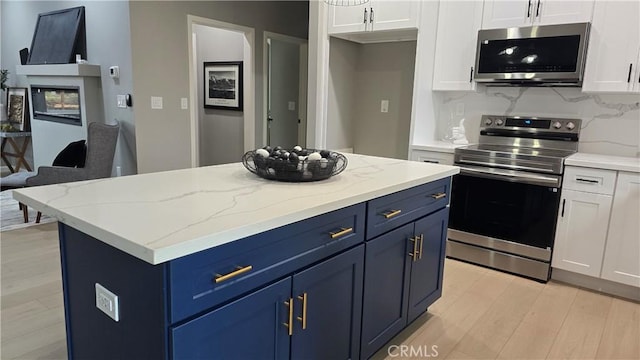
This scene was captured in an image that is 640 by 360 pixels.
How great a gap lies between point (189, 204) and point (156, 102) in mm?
3302

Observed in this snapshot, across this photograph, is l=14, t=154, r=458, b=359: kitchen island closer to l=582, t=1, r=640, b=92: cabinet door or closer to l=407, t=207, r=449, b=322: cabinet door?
l=407, t=207, r=449, b=322: cabinet door

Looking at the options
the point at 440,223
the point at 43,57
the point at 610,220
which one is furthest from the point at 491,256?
the point at 43,57

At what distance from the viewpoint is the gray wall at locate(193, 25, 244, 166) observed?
5.82 metres

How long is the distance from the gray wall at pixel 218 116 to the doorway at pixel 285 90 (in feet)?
1.32

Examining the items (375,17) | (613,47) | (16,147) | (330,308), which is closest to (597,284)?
(613,47)

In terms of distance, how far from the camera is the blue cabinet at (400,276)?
6.36 feet

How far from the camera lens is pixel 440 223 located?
7.99ft

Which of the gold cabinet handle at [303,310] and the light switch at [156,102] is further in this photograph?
the light switch at [156,102]

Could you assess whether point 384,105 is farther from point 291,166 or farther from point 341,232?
point 341,232

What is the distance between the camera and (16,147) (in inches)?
239

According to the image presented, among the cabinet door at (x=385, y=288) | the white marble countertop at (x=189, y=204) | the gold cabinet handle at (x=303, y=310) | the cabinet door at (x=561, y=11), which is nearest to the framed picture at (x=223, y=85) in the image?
the cabinet door at (x=561, y=11)

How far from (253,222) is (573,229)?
260 cm

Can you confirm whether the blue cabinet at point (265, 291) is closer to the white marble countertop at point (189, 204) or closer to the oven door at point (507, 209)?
the white marble countertop at point (189, 204)

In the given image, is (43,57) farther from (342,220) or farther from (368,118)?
(342,220)
